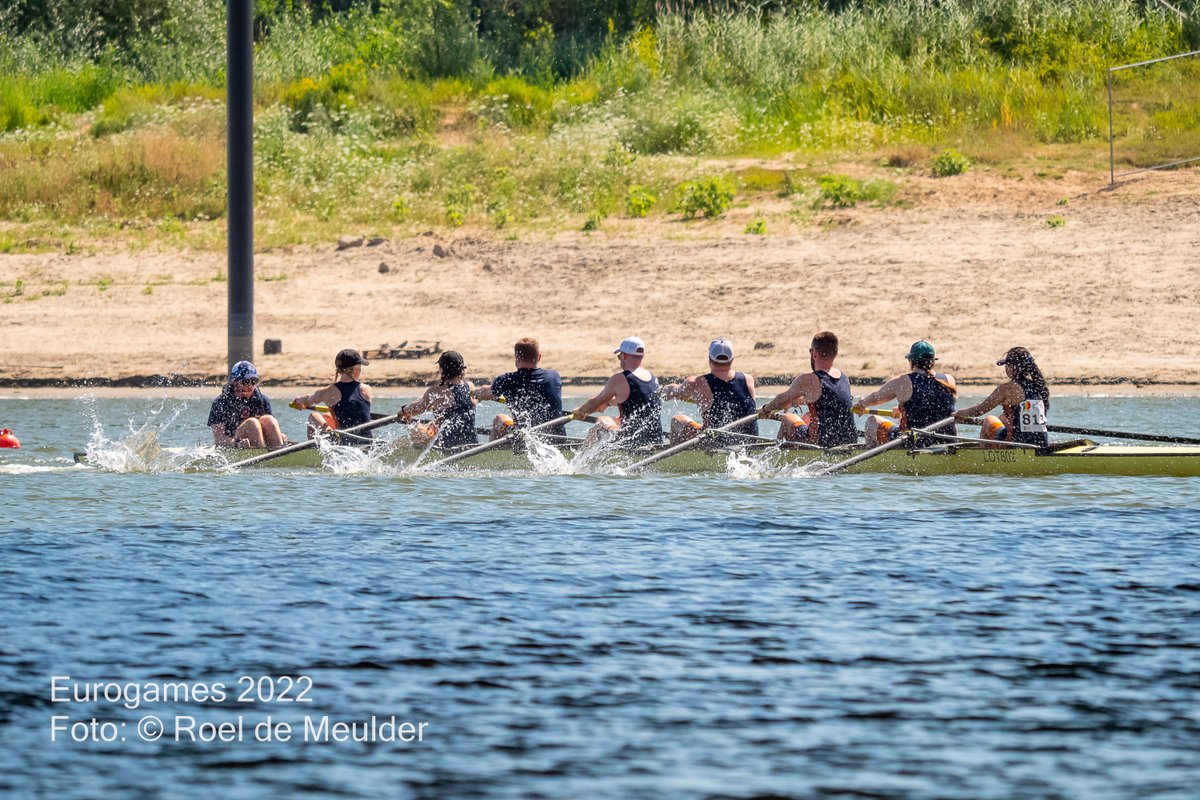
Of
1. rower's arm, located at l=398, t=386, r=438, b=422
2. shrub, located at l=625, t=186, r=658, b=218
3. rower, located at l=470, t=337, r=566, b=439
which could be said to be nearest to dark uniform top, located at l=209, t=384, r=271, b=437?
rower's arm, located at l=398, t=386, r=438, b=422

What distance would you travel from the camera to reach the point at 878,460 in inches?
582

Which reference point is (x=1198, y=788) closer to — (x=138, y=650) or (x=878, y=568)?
(x=878, y=568)

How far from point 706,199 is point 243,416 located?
1356 cm

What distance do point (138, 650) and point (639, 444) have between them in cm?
647

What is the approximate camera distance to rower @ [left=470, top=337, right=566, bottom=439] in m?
15.2

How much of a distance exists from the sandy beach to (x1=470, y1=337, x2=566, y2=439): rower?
743 cm

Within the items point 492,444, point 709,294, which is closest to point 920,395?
point 492,444

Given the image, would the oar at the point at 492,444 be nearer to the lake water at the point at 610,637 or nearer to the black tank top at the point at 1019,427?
the lake water at the point at 610,637

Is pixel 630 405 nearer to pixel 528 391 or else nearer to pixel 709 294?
pixel 528 391

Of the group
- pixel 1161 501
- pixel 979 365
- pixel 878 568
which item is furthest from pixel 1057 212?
pixel 878 568

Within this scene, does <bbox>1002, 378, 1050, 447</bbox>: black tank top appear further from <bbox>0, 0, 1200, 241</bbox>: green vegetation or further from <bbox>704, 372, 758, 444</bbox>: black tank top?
<bbox>0, 0, 1200, 241</bbox>: green vegetation

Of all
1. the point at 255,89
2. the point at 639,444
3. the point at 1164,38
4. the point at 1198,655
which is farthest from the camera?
the point at 255,89

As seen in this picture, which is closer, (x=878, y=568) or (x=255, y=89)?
(x=878, y=568)

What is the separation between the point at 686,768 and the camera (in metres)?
7.31
